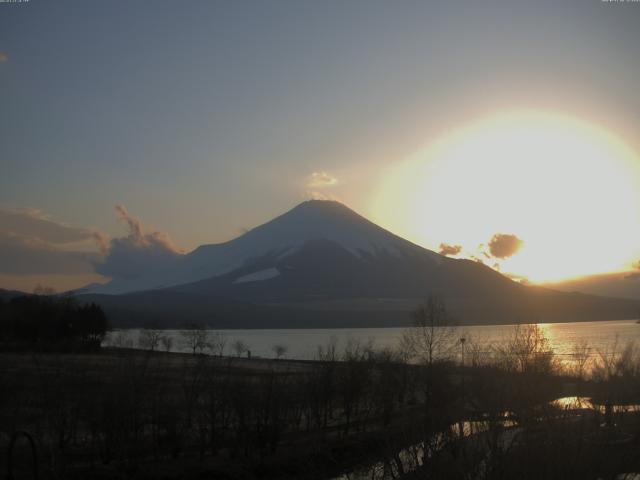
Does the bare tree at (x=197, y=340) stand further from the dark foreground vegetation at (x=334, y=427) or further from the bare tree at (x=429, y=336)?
the dark foreground vegetation at (x=334, y=427)

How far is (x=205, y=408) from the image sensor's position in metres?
26.4

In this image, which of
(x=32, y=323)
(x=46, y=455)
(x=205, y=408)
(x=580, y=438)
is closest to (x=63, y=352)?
(x=32, y=323)

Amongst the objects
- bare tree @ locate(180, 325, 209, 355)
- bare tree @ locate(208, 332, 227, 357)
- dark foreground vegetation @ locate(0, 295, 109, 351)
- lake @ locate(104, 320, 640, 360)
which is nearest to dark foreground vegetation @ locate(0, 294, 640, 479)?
lake @ locate(104, 320, 640, 360)

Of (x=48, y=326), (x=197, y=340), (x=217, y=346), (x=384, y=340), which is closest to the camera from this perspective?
(x=48, y=326)

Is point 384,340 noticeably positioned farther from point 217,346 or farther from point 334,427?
point 334,427

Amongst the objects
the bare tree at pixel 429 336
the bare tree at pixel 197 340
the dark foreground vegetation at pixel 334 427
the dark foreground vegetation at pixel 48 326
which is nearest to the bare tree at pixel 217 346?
the bare tree at pixel 197 340

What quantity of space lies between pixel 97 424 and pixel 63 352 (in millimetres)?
40247

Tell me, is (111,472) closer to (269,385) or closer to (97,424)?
(97,424)

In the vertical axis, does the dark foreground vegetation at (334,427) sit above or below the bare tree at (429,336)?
below

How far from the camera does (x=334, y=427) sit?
2866 centimetres

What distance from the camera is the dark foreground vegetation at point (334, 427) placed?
1178 cm

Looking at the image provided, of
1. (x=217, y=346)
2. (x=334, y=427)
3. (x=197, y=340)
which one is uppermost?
(x=197, y=340)

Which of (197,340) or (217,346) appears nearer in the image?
(197,340)

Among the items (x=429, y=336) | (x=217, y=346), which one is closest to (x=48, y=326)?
(x=217, y=346)
